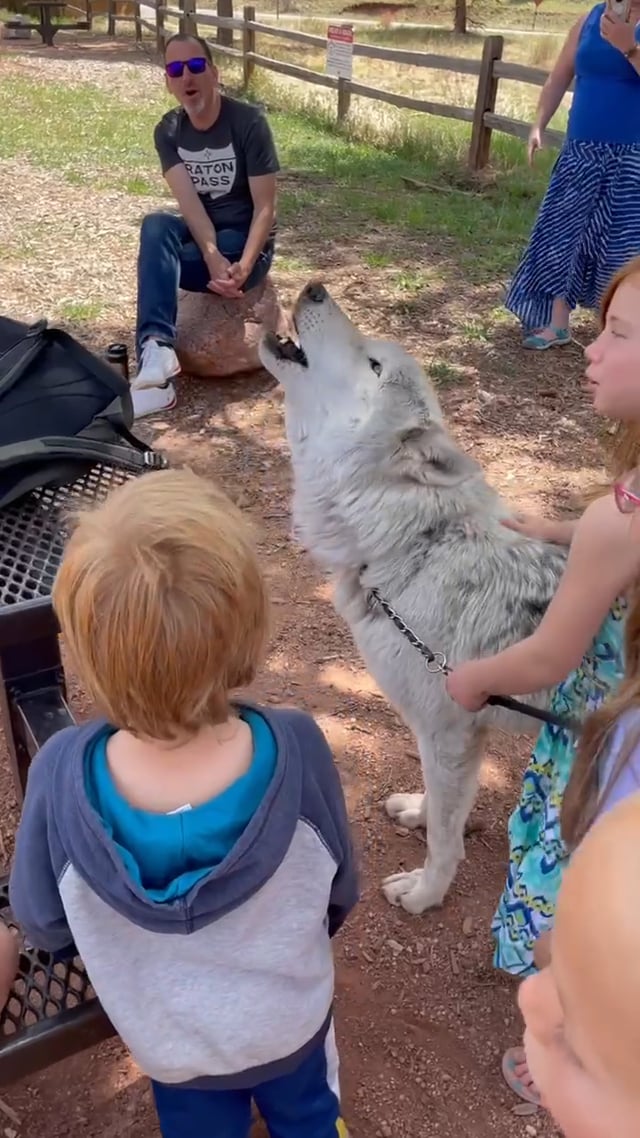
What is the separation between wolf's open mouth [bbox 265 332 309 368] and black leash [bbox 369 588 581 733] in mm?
789

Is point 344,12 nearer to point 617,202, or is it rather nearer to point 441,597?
point 617,202

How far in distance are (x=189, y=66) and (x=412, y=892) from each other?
189 inches

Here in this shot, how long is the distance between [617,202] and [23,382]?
14.9 feet

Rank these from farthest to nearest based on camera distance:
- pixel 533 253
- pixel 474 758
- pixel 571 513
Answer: pixel 533 253
pixel 571 513
pixel 474 758

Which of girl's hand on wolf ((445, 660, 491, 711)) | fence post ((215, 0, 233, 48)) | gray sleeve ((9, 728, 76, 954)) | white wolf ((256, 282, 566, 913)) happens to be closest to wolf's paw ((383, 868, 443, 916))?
white wolf ((256, 282, 566, 913))

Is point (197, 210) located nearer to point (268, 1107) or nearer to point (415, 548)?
point (415, 548)

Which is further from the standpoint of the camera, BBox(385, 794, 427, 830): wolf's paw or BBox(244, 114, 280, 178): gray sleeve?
BBox(244, 114, 280, 178): gray sleeve

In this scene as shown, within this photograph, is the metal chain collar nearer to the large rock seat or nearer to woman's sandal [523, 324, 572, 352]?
the large rock seat

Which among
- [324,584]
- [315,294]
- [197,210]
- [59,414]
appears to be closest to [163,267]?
[197,210]

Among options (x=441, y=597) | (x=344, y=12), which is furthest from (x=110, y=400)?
(x=344, y=12)

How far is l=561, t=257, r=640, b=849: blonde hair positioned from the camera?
63.6 inches

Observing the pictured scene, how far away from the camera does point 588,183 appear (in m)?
5.64

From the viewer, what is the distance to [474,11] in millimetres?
38156

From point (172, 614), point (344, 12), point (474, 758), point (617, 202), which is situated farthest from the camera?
point (344, 12)
